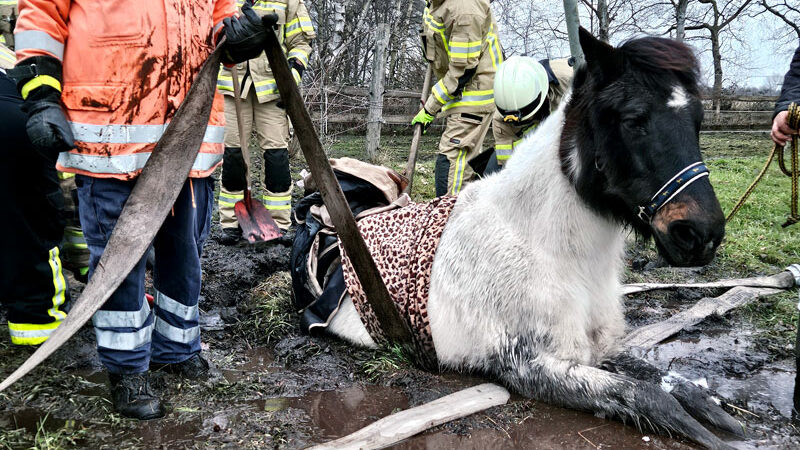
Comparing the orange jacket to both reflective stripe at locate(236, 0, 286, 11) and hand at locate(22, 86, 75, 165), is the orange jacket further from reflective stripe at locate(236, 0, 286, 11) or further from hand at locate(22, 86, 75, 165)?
reflective stripe at locate(236, 0, 286, 11)

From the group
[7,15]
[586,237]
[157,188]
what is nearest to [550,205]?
[586,237]

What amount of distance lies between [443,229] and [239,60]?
1.39 metres

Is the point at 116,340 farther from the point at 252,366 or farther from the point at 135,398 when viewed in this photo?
the point at 252,366

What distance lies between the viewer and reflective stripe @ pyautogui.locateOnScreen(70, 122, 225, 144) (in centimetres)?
248

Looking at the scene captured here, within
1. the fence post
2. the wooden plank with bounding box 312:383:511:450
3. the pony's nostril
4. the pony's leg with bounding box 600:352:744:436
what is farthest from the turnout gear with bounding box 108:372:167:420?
the fence post

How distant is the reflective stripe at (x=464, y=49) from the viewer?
5867 mm

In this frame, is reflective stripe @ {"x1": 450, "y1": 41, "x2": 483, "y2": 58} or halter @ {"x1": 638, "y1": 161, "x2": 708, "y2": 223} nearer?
halter @ {"x1": 638, "y1": 161, "x2": 708, "y2": 223}

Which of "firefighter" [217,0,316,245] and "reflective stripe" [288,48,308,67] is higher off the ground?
"reflective stripe" [288,48,308,67]

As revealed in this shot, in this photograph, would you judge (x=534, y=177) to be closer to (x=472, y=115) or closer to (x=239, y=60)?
(x=239, y=60)

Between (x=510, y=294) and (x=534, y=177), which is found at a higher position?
(x=534, y=177)

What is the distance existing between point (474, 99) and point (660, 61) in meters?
3.89

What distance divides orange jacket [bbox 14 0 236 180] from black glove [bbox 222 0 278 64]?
9.5 inches

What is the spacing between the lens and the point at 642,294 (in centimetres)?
457

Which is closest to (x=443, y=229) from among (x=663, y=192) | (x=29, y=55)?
(x=663, y=192)
